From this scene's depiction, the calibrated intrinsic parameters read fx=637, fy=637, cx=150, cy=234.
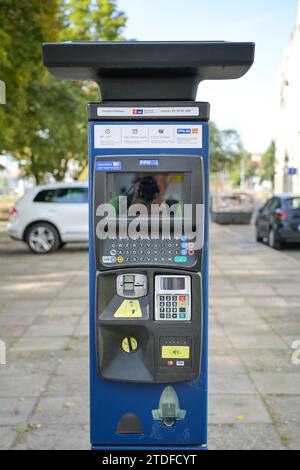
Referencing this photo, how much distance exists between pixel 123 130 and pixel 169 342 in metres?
1.04

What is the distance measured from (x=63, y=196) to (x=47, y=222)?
763mm

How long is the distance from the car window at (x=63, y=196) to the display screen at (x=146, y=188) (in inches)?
467

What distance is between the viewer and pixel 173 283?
307cm

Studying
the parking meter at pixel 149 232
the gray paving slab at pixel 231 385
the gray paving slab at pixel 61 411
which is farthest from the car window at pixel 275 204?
the parking meter at pixel 149 232

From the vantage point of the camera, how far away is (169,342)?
3.10 meters

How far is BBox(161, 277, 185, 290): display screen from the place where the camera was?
3.07 metres

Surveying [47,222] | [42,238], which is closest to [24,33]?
[47,222]

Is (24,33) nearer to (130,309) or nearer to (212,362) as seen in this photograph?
(212,362)

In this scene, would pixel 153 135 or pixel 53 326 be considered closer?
pixel 153 135

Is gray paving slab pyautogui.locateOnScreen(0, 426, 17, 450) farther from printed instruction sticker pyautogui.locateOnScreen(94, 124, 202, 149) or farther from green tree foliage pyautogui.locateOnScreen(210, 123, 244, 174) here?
green tree foliage pyautogui.locateOnScreen(210, 123, 244, 174)

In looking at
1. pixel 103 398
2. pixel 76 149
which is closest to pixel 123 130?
pixel 103 398

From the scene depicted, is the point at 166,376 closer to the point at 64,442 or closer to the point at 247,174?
the point at 64,442

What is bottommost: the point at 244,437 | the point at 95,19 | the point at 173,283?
the point at 244,437

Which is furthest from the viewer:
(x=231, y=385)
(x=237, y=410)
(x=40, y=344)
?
(x=40, y=344)
